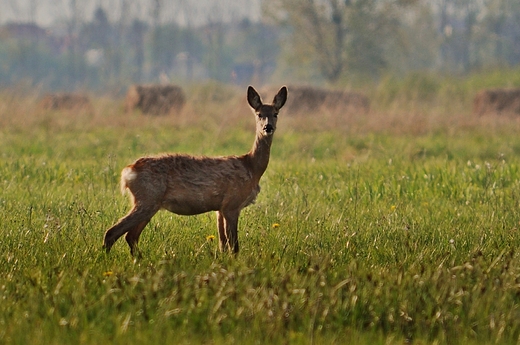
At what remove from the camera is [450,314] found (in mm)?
5488

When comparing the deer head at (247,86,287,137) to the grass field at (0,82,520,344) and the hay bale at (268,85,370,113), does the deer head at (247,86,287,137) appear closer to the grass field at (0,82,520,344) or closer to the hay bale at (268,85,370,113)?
the grass field at (0,82,520,344)

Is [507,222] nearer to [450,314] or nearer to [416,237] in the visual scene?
[416,237]

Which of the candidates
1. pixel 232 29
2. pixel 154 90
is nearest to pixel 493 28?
pixel 232 29

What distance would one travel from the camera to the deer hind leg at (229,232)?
749 cm

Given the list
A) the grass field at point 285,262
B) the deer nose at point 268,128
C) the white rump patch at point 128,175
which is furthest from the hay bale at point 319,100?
the white rump patch at point 128,175

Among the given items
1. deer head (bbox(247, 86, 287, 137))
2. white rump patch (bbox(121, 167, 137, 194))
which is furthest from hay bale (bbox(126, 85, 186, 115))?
white rump patch (bbox(121, 167, 137, 194))

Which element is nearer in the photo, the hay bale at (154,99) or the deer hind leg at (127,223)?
the deer hind leg at (127,223)

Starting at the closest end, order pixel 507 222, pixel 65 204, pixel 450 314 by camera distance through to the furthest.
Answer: pixel 450 314 → pixel 507 222 → pixel 65 204

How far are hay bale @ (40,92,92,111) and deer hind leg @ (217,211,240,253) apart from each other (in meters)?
20.7

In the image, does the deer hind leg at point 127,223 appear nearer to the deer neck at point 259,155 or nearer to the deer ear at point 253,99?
the deer neck at point 259,155

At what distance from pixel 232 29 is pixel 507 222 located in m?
113

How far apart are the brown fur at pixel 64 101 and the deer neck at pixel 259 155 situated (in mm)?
20292

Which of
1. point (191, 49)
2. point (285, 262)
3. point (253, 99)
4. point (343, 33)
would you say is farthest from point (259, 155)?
point (191, 49)

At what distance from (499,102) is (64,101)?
15.6m
